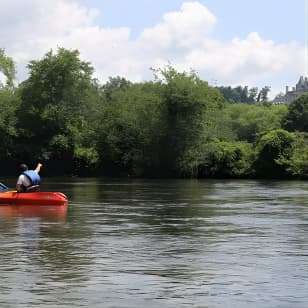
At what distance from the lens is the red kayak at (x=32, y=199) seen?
2984 centimetres

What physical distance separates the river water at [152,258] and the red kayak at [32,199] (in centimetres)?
103

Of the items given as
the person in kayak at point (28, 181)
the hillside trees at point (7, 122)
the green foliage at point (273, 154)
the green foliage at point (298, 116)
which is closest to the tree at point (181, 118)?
the green foliage at point (273, 154)

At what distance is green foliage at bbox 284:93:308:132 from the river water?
3381 inches

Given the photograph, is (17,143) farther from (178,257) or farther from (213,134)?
(178,257)

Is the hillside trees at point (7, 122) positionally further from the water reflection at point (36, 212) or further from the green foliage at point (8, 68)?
the water reflection at point (36, 212)

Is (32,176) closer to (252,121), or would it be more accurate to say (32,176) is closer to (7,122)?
(7,122)

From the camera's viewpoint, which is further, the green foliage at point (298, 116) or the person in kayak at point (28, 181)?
the green foliage at point (298, 116)

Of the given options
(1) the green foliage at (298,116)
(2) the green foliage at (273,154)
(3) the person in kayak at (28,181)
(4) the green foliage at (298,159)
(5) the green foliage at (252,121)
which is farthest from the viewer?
(5) the green foliage at (252,121)

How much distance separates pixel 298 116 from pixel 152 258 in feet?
331

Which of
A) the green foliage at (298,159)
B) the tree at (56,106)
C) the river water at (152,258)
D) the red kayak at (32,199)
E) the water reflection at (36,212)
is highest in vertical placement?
the tree at (56,106)

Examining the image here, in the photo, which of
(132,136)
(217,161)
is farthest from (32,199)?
(132,136)

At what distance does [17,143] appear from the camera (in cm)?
8525

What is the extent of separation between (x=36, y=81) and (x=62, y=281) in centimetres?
7513

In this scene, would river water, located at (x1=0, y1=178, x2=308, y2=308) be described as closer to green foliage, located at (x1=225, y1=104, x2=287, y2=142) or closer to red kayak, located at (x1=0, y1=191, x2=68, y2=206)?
red kayak, located at (x1=0, y1=191, x2=68, y2=206)
